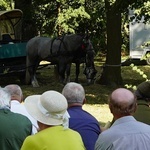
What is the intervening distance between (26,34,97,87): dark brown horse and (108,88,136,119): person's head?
35.8ft

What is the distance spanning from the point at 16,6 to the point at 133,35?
33.6 ft

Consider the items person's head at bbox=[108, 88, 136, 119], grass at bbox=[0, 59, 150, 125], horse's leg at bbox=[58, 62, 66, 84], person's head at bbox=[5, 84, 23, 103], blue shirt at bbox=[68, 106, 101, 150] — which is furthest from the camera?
horse's leg at bbox=[58, 62, 66, 84]

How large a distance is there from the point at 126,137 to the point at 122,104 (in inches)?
11.1

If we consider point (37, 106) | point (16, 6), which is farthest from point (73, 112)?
point (16, 6)

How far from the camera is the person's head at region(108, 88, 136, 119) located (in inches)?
142

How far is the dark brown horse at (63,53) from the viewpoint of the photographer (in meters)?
14.7

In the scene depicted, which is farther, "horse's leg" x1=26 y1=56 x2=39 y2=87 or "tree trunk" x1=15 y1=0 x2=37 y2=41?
"tree trunk" x1=15 y1=0 x2=37 y2=41

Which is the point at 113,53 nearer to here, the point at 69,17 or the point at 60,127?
the point at 69,17

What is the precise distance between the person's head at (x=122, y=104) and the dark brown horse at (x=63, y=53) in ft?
35.8

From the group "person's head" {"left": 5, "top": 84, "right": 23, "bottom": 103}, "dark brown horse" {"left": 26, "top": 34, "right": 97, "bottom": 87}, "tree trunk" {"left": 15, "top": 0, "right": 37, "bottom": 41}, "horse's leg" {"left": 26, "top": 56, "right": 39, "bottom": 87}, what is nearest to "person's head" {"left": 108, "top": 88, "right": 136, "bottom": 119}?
"person's head" {"left": 5, "top": 84, "right": 23, "bottom": 103}

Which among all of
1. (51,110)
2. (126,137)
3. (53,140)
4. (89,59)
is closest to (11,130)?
(51,110)

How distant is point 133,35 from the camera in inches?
1107

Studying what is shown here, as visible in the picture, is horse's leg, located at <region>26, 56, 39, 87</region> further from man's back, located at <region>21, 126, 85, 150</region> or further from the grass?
man's back, located at <region>21, 126, 85, 150</region>

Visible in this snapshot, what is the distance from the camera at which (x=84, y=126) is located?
4.54m
